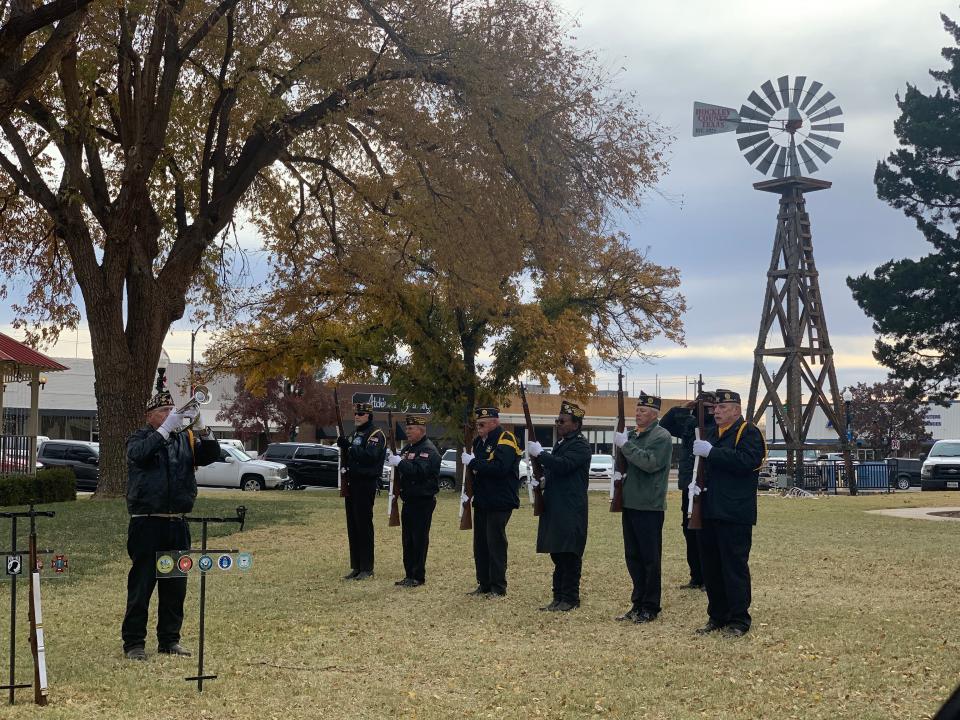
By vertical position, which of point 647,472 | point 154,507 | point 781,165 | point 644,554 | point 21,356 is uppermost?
point 781,165

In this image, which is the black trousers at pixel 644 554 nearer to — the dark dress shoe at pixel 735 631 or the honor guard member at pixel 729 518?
the honor guard member at pixel 729 518

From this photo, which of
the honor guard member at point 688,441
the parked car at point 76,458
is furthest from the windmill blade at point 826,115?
the honor guard member at point 688,441

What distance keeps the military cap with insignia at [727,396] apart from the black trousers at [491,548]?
112 inches

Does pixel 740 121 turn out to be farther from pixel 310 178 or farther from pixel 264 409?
pixel 264 409

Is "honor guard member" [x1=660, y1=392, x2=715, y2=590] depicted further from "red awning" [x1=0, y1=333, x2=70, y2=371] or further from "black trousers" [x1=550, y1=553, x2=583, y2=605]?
"red awning" [x1=0, y1=333, x2=70, y2=371]

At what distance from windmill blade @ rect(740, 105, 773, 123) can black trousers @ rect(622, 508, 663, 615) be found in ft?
120

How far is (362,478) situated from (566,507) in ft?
9.95

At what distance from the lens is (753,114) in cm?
4481

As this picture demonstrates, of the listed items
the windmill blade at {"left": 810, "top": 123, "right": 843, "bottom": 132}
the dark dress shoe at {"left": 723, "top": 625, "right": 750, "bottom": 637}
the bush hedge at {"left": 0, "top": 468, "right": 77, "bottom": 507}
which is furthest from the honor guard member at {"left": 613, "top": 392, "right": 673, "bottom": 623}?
the windmill blade at {"left": 810, "top": 123, "right": 843, "bottom": 132}

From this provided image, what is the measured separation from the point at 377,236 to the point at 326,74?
6542mm

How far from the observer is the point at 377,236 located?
89.4 ft

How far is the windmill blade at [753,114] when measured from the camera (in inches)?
1752

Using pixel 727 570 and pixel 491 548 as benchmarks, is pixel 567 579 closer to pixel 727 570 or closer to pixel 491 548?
pixel 491 548

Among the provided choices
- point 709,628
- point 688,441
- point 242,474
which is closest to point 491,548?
point 688,441
